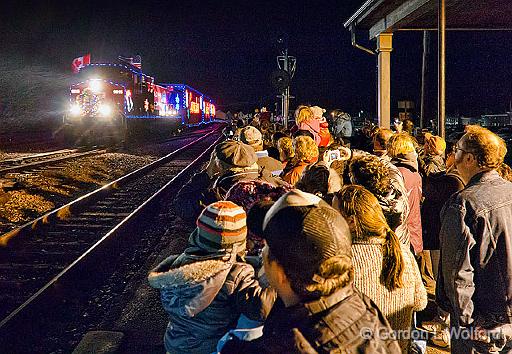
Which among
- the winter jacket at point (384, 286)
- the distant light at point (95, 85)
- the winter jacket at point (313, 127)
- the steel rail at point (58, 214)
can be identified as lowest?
the steel rail at point (58, 214)

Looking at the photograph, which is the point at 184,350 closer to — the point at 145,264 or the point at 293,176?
the point at 293,176

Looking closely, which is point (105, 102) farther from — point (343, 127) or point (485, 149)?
point (485, 149)

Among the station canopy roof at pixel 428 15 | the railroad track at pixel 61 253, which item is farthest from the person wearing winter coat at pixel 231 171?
the station canopy roof at pixel 428 15

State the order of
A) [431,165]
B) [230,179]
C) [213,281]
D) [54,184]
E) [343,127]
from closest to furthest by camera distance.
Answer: [213,281], [230,179], [431,165], [343,127], [54,184]

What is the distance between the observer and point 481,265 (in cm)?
299

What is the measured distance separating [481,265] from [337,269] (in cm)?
165

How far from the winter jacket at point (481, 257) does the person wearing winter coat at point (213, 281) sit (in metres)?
1.15

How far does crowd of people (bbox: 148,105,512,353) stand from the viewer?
168cm

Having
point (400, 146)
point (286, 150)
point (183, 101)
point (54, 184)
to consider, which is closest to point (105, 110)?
point (54, 184)

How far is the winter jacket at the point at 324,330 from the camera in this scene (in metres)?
1.61

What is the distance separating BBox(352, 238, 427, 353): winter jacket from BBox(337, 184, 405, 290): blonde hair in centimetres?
3

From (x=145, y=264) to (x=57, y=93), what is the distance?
64.2 m

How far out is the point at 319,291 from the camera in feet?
5.55

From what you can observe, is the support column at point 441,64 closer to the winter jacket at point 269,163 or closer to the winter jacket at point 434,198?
the winter jacket at point 434,198
